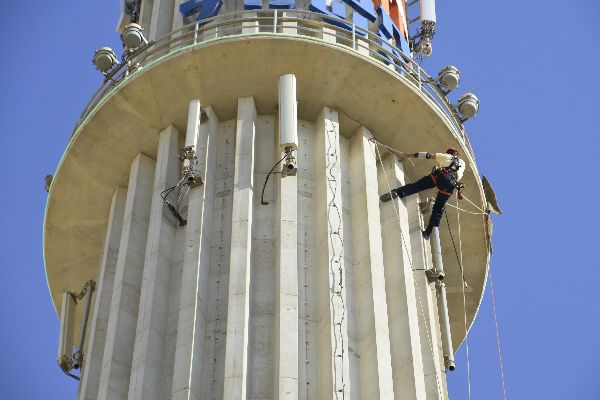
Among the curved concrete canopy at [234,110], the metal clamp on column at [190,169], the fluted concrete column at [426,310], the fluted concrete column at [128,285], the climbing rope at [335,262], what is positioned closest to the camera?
the climbing rope at [335,262]

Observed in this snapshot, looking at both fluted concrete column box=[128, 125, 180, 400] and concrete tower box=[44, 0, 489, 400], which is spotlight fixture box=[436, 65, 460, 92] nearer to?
concrete tower box=[44, 0, 489, 400]

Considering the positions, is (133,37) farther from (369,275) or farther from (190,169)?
(369,275)

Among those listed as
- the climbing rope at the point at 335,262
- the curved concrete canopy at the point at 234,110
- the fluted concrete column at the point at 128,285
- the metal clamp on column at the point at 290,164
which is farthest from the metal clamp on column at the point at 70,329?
the climbing rope at the point at 335,262

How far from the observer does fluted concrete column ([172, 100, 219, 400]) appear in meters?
31.5

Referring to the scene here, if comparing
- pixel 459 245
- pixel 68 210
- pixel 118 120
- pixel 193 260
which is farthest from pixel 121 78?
pixel 459 245

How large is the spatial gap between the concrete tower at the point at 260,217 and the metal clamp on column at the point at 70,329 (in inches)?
5.0

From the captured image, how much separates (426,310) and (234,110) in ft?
28.0

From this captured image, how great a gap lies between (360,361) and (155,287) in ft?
19.2

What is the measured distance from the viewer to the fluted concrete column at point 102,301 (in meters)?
34.6

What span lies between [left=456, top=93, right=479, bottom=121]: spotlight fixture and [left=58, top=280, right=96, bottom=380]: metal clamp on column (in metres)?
12.6

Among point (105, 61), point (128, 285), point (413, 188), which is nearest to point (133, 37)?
point (105, 61)

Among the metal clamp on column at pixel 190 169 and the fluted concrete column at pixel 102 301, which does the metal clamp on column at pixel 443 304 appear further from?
the fluted concrete column at pixel 102 301

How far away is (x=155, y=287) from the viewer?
34.2 metres

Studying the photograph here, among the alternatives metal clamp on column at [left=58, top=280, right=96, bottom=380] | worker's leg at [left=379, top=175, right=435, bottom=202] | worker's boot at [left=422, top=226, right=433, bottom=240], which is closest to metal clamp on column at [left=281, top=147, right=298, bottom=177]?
worker's leg at [left=379, top=175, right=435, bottom=202]
